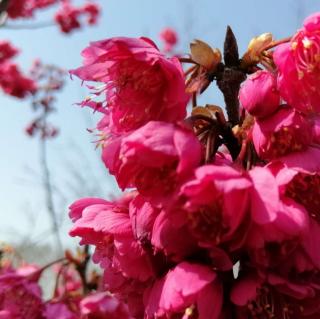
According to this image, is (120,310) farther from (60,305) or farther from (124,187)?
(124,187)

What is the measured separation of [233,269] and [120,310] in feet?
2.78

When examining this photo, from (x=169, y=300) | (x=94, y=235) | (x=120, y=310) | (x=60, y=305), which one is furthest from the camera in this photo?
(x=60, y=305)

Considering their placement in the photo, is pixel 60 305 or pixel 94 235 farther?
pixel 60 305

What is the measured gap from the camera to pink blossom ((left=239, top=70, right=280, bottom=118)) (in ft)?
2.58

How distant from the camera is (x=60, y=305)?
5.99 ft

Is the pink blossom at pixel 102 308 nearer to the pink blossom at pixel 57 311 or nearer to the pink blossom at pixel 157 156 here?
the pink blossom at pixel 57 311

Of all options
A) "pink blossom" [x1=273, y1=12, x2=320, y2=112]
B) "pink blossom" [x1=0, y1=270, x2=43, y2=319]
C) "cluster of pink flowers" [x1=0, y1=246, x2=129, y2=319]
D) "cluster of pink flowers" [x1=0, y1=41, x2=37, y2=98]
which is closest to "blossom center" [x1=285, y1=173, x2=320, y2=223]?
"pink blossom" [x1=273, y1=12, x2=320, y2=112]

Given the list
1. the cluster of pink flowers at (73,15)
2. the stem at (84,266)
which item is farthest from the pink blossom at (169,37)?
the stem at (84,266)

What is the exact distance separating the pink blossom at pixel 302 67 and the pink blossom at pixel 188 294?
0.91ft

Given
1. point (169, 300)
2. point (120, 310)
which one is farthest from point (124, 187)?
point (120, 310)

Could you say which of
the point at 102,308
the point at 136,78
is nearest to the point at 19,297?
the point at 102,308

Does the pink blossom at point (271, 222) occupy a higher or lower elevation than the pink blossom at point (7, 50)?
higher

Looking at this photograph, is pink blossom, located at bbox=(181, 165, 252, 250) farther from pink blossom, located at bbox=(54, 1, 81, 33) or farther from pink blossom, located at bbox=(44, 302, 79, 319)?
pink blossom, located at bbox=(54, 1, 81, 33)

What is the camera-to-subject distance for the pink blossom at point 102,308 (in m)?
1.54
